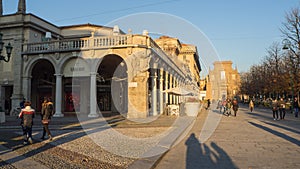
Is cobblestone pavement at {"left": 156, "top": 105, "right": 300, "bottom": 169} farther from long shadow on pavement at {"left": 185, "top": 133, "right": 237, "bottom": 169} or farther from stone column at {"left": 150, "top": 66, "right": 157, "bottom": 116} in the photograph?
stone column at {"left": 150, "top": 66, "right": 157, "bottom": 116}

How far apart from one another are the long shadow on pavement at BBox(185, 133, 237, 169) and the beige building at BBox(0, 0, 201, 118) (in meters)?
11.3

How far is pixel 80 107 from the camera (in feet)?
89.6

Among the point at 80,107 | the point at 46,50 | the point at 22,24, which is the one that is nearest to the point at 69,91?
the point at 80,107

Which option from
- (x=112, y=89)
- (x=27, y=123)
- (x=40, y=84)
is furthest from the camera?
(x=112, y=89)

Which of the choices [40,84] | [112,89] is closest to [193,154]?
[112,89]

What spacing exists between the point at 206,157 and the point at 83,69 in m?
16.6

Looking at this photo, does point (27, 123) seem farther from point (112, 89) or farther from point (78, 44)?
point (112, 89)

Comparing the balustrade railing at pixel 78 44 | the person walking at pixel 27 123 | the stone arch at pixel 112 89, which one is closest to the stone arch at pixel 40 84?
the balustrade railing at pixel 78 44

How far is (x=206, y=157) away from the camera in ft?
24.8

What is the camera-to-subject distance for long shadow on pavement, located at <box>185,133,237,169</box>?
6625 millimetres

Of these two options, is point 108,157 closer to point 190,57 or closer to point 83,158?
point 83,158

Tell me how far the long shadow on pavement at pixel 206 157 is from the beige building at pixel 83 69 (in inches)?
444

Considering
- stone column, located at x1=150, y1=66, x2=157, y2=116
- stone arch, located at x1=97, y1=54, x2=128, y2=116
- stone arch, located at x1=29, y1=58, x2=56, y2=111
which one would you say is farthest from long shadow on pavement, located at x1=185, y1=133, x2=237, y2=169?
stone arch, located at x1=29, y1=58, x2=56, y2=111

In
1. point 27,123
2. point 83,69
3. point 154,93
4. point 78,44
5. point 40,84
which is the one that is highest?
point 78,44
